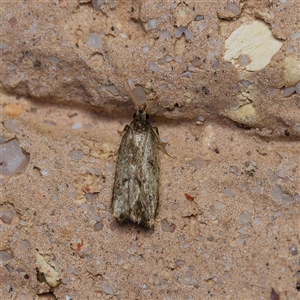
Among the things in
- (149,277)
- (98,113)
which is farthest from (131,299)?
(98,113)

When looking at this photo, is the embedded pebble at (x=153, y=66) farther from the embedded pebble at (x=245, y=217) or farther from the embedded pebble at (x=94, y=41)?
the embedded pebble at (x=245, y=217)

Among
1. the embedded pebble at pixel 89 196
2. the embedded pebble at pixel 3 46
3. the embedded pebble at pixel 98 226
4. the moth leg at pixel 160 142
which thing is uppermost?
the embedded pebble at pixel 3 46

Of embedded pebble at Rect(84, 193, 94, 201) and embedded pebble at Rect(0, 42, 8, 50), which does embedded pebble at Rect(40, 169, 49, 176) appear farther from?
embedded pebble at Rect(0, 42, 8, 50)

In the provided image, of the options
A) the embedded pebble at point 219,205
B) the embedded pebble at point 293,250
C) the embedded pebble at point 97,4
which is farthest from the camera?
the embedded pebble at point 97,4

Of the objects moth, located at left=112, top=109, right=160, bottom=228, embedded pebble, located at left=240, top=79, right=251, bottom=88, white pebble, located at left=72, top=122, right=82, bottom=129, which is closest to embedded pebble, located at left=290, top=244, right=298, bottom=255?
moth, located at left=112, top=109, right=160, bottom=228

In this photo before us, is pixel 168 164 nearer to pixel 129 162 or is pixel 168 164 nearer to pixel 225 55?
pixel 129 162

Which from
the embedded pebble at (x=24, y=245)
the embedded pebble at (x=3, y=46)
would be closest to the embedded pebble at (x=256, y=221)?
the embedded pebble at (x=24, y=245)

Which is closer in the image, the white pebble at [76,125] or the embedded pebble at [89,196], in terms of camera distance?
the embedded pebble at [89,196]
